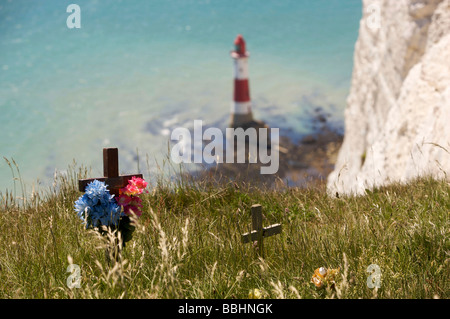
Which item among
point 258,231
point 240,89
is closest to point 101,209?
point 258,231

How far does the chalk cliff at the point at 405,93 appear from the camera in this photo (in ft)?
23.3

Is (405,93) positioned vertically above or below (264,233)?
above

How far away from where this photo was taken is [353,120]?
46.6 ft

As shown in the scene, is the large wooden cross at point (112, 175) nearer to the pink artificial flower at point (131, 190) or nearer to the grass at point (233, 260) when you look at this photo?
the pink artificial flower at point (131, 190)

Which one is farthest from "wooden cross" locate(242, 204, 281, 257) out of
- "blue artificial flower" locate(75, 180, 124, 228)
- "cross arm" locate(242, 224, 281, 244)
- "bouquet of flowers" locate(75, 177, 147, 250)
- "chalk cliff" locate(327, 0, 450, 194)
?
"chalk cliff" locate(327, 0, 450, 194)

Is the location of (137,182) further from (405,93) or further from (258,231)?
(405,93)

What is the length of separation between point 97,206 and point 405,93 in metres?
7.92

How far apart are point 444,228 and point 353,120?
10.9 m

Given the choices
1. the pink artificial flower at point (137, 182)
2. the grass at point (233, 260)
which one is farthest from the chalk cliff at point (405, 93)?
the pink artificial flower at point (137, 182)

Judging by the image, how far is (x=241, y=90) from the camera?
25391 millimetres

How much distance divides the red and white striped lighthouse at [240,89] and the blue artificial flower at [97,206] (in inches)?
855

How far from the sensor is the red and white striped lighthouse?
24469 millimetres
